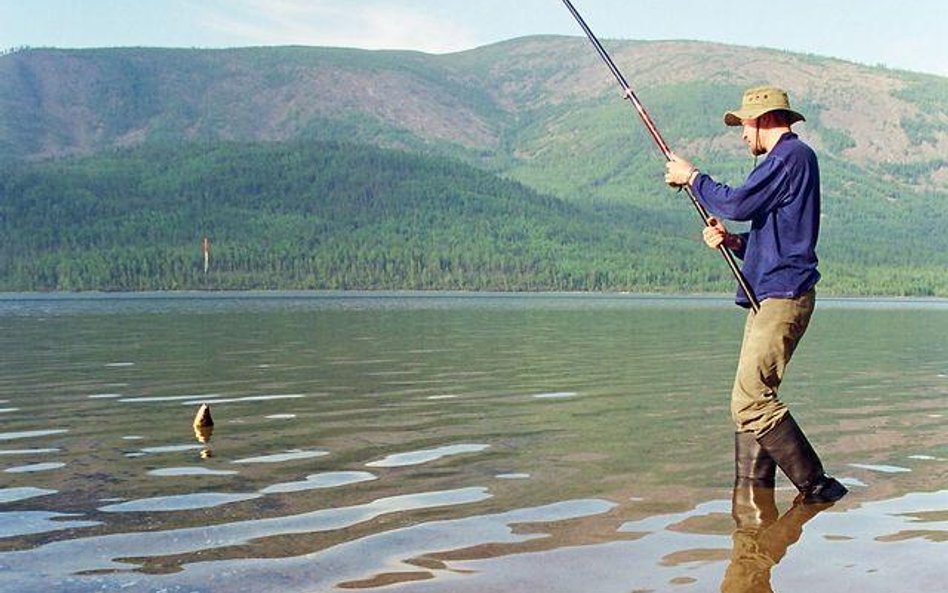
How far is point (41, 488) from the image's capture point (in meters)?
10.7

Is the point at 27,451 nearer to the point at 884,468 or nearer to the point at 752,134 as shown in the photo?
the point at 752,134

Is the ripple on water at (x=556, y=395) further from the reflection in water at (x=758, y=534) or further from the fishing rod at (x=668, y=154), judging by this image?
the reflection in water at (x=758, y=534)

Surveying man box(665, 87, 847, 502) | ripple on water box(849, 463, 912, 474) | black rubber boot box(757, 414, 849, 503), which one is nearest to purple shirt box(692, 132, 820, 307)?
man box(665, 87, 847, 502)

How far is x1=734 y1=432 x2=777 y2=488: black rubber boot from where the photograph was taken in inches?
415

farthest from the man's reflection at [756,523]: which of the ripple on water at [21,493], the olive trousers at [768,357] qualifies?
the ripple on water at [21,493]

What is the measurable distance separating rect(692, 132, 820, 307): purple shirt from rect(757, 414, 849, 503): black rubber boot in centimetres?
115

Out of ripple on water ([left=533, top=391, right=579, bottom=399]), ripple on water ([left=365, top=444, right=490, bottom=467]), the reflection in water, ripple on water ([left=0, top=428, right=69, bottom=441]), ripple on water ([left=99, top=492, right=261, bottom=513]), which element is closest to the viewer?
the reflection in water

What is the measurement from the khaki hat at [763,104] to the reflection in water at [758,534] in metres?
3.26

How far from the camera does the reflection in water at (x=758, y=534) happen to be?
767 centimetres

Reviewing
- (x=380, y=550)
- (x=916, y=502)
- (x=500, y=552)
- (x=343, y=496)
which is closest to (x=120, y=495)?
(x=343, y=496)

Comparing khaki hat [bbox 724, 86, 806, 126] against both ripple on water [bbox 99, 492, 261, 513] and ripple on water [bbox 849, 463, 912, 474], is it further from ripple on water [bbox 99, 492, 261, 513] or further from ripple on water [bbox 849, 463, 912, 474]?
ripple on water [bbox 99, 492, 261, 513]

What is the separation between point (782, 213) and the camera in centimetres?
1008

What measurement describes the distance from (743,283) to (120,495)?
570 cm

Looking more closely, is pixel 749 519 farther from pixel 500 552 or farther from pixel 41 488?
pixel 41 488
